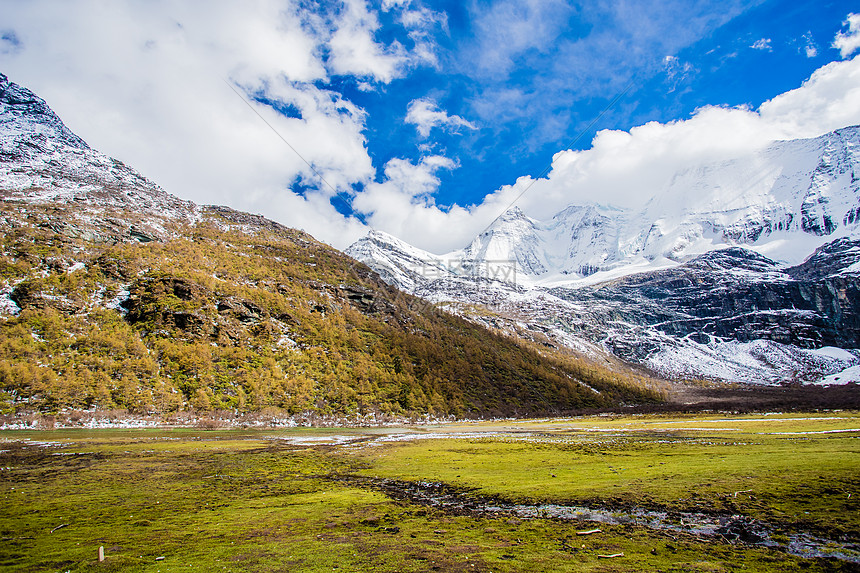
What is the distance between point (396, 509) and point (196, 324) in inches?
3408

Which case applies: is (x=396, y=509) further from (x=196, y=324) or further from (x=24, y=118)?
(x=24, y=118)

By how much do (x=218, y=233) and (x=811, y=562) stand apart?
18592 centimetres

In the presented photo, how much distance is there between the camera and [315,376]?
95.6 m

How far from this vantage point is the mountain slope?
234 feet

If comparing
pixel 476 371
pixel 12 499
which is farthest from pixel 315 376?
pixel 12 499

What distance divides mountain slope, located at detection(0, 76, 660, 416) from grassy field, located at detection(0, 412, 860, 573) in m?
42.3

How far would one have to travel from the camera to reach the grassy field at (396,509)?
1212 centimetres

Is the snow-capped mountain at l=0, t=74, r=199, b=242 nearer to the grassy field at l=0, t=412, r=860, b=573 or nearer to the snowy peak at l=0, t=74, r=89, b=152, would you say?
the snowy peak at l=0, t=74, r=89, b=152

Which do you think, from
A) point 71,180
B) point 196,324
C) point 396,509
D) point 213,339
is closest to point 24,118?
point 71,180

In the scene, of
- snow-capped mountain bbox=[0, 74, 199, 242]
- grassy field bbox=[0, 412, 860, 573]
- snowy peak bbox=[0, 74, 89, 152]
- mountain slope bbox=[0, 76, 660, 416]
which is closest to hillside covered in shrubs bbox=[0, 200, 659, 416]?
mountain slope bbox=[0, 76, 660, 416]

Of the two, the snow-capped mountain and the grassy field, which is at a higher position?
the snow-capped mountain

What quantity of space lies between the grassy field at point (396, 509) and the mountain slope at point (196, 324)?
139ft

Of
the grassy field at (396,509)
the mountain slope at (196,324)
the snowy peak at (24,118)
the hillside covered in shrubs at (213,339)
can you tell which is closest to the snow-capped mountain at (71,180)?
the snowy peak at (24,118)

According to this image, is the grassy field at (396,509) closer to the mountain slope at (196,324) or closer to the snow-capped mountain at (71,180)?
the mountain slope at (196,324)
